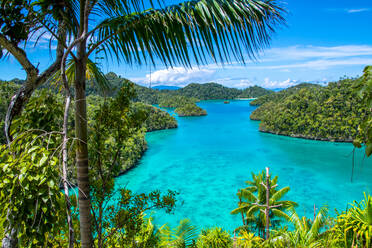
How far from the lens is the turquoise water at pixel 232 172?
60.7ft

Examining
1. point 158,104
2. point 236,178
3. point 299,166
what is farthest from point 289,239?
point 158,104

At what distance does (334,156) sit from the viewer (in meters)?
31.0

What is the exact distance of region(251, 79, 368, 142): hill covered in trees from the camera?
1554 inches

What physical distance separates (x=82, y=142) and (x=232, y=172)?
25.0 m

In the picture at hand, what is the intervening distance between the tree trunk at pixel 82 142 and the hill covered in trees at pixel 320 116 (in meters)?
42.6

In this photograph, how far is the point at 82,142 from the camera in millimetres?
1776

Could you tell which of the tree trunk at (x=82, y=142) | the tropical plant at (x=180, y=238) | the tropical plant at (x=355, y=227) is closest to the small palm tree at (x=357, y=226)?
the tropical plant at (x=355, y=227)

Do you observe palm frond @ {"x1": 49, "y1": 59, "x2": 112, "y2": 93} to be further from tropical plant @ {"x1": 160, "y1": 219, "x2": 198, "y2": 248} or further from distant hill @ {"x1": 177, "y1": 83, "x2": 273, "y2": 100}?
distant hill @ {"x1": 177, "y1": 83, "x2": 273, "y2": 100}

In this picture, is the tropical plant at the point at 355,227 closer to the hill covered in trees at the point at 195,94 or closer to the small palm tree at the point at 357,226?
the small palm tree at the point at 357,226

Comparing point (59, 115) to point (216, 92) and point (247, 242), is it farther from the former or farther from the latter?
point (216, 92)

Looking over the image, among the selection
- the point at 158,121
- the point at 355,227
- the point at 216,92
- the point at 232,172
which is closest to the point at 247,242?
the point at 355,227

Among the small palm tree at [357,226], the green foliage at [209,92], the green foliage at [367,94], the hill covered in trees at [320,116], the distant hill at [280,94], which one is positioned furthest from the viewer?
the green foliage at [209,92]

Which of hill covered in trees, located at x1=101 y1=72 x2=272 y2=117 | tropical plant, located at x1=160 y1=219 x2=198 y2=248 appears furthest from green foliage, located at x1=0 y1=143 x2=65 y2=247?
hill covered in trees, located at x1=101 y1=72 x2=272 y2=117

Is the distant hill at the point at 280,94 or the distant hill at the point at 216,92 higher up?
the distant hill at the point at 216,92
